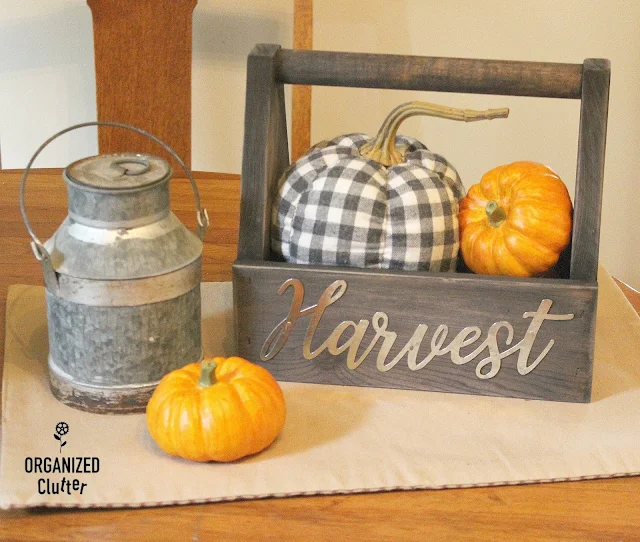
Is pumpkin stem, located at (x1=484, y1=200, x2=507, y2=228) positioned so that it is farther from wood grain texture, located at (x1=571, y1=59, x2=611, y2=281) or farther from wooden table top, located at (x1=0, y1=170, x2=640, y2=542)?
wooden table top, located at (x1=0, y1=170, x2=640, y2=542)

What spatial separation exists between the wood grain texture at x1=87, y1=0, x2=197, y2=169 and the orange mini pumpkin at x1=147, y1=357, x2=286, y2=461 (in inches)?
37.9

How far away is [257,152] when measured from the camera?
1.12 metres

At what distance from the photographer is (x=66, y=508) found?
2.90ft

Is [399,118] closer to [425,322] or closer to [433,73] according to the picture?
[433,73]

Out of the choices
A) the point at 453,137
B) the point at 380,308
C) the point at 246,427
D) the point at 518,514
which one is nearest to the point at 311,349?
the point at 380,308

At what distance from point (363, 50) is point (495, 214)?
1.23 meters

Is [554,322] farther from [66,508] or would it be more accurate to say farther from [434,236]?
[66,508]

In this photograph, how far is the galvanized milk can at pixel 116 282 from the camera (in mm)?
1002

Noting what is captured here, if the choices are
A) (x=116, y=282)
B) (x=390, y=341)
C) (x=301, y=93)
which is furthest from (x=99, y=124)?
(x=301, y=93)

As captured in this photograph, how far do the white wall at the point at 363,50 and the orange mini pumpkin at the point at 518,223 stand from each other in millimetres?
1167

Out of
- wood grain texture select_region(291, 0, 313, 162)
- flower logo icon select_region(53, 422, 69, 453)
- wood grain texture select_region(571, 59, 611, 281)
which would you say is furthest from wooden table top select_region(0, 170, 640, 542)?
wood grain texture select_region(291, 0, 313, 162)

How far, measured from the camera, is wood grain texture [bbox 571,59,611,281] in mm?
1066

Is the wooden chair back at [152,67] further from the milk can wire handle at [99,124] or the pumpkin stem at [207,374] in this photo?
the pumpkin stem at [207,374]

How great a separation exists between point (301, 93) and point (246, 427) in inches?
38.8
